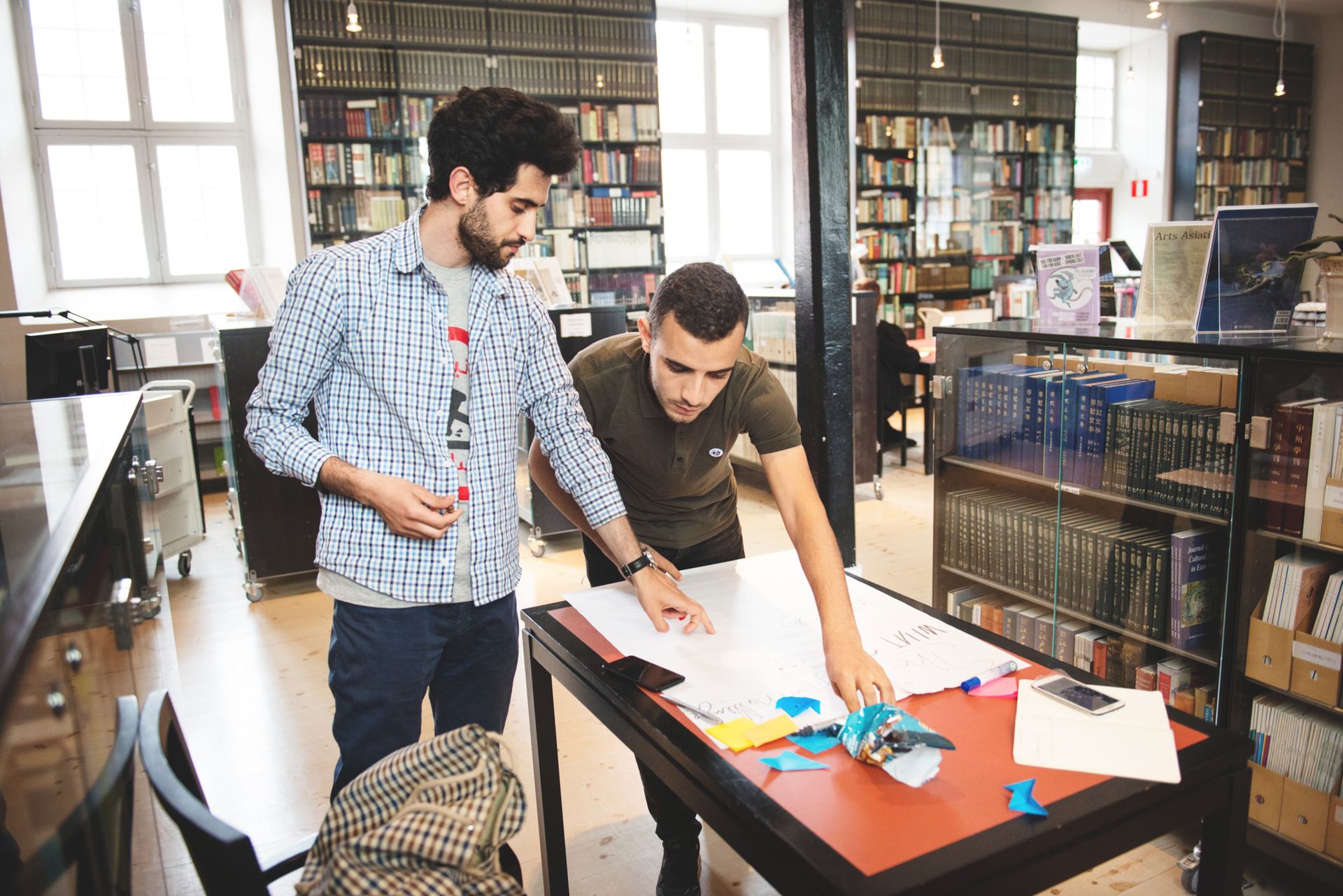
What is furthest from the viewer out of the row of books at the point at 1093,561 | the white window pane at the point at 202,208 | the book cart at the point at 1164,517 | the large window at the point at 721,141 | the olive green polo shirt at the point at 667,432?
the large window at the point at 721,141

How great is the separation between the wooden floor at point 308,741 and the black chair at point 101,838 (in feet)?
0.42

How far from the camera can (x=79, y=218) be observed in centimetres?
662

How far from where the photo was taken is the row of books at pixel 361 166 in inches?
259

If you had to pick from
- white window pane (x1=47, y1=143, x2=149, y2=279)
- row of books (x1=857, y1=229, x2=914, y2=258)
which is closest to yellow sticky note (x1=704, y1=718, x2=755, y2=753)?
white window pane (x1=47, y1=143, x2=149, y2=279)

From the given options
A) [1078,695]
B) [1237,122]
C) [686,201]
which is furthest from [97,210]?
[1237,122]

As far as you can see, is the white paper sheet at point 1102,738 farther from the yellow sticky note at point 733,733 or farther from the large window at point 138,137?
the large window at point 138,137

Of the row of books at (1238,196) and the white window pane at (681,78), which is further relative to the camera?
the row of books at (1238,196)

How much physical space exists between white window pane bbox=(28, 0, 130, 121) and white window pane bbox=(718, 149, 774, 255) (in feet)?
16.1

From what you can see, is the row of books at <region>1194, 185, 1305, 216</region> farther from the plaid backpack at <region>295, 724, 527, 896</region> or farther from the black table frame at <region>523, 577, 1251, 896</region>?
the plaid backpack at <region>295, 724, 527, 896</region>

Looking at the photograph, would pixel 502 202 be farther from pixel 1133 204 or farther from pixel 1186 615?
pixel 1133 204

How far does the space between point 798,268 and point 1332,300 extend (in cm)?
126

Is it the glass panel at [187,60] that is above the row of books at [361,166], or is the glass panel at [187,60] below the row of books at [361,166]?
above

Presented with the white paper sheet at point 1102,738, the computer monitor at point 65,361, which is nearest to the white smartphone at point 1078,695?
the white paper sheet at point 1102,738

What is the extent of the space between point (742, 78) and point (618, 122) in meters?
2.00
